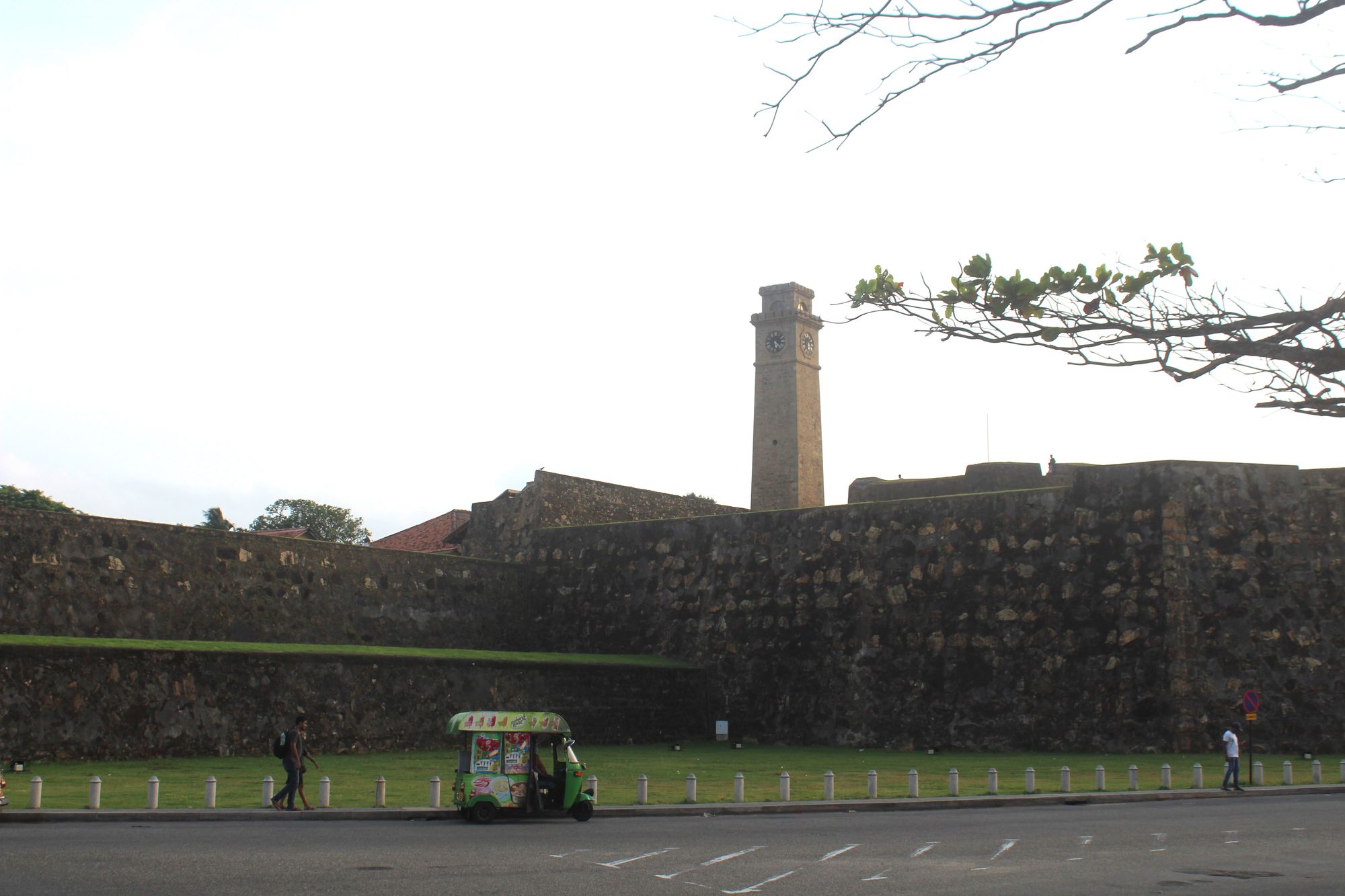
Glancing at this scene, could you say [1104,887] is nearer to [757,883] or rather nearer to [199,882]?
[757,883]

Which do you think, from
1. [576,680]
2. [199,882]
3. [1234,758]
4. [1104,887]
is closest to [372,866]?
[199,882]

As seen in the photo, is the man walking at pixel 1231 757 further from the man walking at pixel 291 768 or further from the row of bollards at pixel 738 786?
the man walking at pixel 291 768

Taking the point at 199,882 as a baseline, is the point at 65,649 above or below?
above

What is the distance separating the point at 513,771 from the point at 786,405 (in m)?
49.1

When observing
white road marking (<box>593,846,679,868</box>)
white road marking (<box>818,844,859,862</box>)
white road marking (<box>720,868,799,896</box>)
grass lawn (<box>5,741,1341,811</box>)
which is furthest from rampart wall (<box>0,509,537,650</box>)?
white road marking (<box>720,868,799,896</box>)

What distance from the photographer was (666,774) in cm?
2184

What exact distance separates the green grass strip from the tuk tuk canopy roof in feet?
23.1

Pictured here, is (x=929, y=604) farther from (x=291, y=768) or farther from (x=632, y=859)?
(x=632, y=859)

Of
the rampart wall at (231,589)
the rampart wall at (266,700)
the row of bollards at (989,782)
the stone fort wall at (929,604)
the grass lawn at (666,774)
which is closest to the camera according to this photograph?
the grass lawn at (666,774)

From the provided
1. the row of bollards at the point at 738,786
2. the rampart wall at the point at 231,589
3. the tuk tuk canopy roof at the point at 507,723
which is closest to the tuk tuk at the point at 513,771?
the tuk tuk canopy roof at the point at 507,723

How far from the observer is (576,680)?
27953 mm

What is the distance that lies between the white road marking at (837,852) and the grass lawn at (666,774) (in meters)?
4.79

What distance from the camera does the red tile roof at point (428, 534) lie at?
49188 millimetres

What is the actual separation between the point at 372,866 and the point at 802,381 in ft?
180
